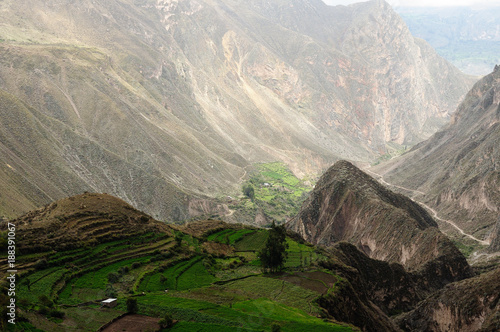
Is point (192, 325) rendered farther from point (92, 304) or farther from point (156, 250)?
point (156, 250)

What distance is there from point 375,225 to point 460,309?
1597 inches

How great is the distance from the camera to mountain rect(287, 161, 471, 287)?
86.5 metres

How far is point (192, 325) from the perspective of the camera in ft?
151

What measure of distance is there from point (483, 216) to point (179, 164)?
320ft

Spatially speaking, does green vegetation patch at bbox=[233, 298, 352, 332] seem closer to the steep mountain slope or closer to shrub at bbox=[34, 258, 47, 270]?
shrub at bbox=[34, 258, 47, 270]

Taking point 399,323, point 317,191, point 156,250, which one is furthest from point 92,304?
point 317,191

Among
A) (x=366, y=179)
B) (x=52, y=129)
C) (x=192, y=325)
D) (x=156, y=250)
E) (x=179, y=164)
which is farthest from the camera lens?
(x=179, y=164)

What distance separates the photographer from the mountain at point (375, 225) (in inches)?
3406

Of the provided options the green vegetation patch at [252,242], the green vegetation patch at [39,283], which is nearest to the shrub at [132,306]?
the green vegetation patch at [39,283]

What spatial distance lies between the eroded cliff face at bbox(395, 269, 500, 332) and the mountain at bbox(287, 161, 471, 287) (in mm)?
15465

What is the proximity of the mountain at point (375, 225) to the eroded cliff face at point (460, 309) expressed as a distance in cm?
1547

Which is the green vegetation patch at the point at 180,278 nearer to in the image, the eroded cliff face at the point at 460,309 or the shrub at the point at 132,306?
the shrub at the point at 132,306

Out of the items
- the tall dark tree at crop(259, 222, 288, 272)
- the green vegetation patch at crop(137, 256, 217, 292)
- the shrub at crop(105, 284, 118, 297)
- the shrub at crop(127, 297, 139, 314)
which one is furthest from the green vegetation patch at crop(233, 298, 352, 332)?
the shrub at crop(105, 284, 118, 297)

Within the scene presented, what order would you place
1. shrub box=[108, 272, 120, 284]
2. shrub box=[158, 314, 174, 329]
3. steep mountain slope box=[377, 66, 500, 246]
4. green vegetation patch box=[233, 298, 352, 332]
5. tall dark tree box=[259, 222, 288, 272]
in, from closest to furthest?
shrub box=[158, 314, 174, 329], green vegetation patch box=[233, 298, 352, 332], shrub box=[108, 272, 120, 284], tall dark tree box=[259, 222, 288, 272], steep mountain slope box=[377, 66, 500, 246]
